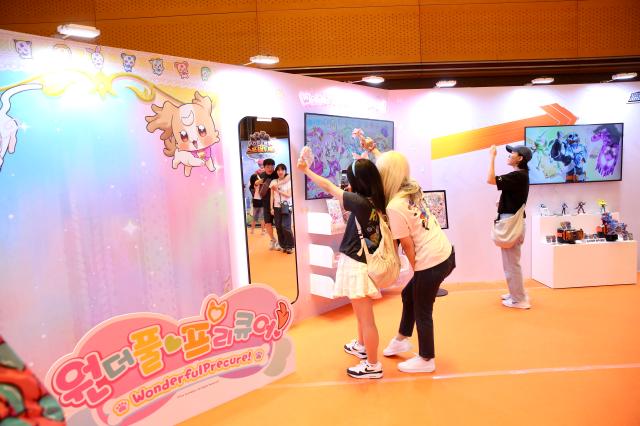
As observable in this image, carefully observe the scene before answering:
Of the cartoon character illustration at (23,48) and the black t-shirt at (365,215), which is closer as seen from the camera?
the cartoon character illustration at (23,48)

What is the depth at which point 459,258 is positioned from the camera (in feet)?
18.3

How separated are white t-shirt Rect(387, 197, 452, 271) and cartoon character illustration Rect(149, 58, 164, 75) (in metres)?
1.97

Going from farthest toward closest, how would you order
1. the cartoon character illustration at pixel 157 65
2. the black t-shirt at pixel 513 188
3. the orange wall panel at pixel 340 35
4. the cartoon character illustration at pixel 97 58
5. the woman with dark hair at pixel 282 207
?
the orange wall panel at pixel 340 35, the black t-shirt at pixel 513 188, the woman with dark hair at pixel 282 207, the cartoon character illustration at pixel 157 65, the cartoon character illustration at pixel 97 58

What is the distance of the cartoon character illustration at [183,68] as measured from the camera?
3522 millimetres

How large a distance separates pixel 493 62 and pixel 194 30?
3.59 m

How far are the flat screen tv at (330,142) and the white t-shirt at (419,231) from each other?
165 centimetres

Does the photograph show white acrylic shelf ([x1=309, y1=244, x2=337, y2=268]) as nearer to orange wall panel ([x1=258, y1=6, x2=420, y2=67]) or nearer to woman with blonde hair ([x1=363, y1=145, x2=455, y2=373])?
woman with blonde hair ([x1=363, y1=145, x2=455, y2=373])

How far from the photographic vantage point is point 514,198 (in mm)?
4406

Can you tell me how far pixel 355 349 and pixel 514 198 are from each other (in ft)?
7.03

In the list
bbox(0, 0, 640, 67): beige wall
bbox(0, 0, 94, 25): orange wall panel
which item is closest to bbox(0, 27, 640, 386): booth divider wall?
bbox(0, 0, 640, 67): beige wall

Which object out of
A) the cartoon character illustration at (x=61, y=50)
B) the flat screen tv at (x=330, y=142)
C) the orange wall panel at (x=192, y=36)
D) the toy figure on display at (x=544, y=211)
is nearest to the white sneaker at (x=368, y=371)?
the flat screen tv at (x=330, y=142)

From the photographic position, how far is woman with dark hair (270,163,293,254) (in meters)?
4.24

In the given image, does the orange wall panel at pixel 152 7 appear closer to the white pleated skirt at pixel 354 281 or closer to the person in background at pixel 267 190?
the person in background at pixel 267 190

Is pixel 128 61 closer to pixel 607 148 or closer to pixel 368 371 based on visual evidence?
pixel 368 371
